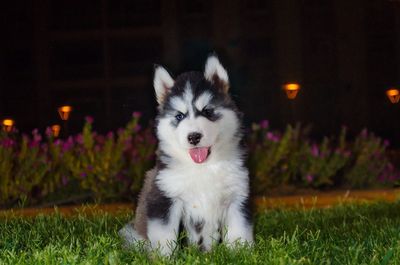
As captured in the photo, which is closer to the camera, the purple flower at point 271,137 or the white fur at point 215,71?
the white fur at point 215,71

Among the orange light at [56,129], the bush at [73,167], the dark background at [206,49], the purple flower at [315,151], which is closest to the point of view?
the bush at [73,167]

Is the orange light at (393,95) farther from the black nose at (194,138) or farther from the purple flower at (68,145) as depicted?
the black nose at (194,138)

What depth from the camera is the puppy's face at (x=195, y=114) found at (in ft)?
12.0

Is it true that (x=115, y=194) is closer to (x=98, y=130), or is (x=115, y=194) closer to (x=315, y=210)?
(x=98, y=130)

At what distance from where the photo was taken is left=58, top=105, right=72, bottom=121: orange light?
912 centimetres

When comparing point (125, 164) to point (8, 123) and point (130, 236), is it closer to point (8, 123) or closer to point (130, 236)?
point (8, 123)

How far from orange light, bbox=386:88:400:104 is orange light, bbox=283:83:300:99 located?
1330mm

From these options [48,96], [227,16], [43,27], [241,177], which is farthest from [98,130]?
[241,177]

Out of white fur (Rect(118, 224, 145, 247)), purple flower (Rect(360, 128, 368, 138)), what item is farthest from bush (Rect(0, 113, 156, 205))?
white fur (Rect(118, 224, 145, 247))

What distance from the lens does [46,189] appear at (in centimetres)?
780

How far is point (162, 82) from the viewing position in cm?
394

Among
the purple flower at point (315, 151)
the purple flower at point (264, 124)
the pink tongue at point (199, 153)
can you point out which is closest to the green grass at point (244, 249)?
the pink tongue at point (199, 153)

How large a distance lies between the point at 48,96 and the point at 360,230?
546cm

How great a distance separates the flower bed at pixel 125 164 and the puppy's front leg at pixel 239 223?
3258mm
